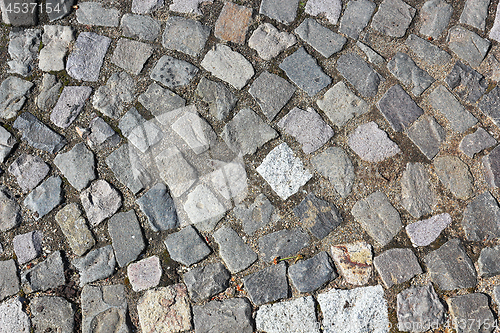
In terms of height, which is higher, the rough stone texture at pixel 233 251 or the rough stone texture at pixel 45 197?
the rough stone texture at pixel 45 197

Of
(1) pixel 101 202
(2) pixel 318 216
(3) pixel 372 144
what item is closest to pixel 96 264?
(1) pixel 101 202

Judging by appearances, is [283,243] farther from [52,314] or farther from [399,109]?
[52,314]

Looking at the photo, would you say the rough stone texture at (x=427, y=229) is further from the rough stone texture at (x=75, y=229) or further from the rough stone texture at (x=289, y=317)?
the rough stone texture at (x=75, y=229)

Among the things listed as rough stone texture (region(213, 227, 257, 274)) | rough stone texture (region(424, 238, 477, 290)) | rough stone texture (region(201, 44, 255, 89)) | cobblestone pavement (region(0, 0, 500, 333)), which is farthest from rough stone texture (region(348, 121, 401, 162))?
rough stone texture (region(213, 227, 257, 274))

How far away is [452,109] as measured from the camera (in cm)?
253

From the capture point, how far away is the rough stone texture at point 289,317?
2406 mm

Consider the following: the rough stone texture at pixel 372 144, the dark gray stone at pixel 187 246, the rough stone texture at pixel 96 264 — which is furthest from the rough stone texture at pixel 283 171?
the rough stone texture at pixel 96 264

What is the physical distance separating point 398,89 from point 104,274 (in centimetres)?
237

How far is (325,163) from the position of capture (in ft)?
8.29

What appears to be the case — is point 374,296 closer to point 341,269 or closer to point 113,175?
point 341,269

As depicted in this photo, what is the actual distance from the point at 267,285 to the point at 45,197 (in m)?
1.66

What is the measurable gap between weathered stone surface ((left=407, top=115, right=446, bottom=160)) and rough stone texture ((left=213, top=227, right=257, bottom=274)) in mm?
1333

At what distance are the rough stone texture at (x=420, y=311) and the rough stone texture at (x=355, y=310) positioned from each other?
11cm

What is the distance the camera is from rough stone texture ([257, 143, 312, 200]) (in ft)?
8.27
